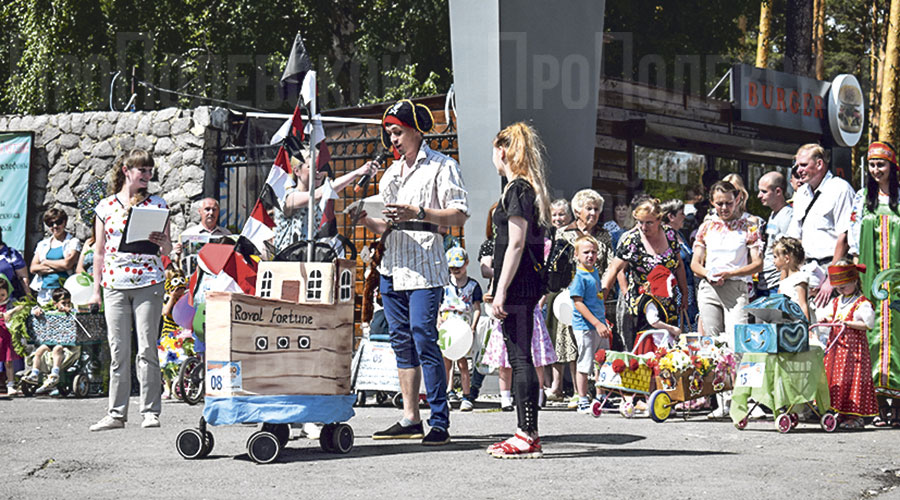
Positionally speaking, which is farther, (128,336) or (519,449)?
(128,336)

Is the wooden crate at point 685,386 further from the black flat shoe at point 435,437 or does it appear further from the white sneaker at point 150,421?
the white sneaker at point 150,421

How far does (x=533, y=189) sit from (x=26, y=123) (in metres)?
11.2

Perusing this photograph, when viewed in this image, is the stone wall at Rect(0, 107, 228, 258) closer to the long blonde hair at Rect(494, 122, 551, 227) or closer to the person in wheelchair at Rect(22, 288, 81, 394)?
the person in wheelchair at Rect(22, 288, 81, 394)

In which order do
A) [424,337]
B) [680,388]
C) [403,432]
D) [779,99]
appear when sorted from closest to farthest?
1. [424,337]
2. [403,432]
3. [680,388]
4. [779,99]

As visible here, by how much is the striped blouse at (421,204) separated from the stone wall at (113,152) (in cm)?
740

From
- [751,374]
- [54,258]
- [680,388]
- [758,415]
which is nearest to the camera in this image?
[751,374]

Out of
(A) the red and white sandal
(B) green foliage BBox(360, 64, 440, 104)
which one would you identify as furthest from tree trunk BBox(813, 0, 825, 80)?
(A) the red and white sandal

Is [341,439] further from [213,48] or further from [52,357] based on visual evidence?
[213,48]

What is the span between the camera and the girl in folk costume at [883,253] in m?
8.87

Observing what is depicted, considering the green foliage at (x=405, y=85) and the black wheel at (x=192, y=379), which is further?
the green foliage at (x=405, y=85)

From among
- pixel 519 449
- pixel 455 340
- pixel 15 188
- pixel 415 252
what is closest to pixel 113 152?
pixel 15 188

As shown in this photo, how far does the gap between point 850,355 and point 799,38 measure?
60.1 ft

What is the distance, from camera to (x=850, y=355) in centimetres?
877

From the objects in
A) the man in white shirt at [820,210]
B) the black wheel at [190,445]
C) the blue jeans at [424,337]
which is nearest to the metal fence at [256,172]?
the man in white shirt at [820,210]
